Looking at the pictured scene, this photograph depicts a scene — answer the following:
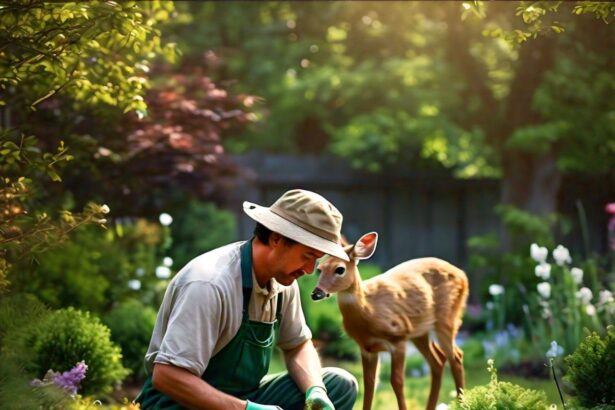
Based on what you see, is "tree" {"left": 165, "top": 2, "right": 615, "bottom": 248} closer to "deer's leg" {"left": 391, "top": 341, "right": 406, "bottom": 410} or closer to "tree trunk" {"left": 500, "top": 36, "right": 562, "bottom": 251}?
"tree trunk" {"left": 500, "top": 36, "right": 562, "bottom": 251}

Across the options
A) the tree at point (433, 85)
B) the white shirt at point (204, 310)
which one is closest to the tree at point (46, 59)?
the white shirt at point (204, 310)

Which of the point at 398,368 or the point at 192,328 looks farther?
the point at 398,368

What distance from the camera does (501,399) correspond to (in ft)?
12.5

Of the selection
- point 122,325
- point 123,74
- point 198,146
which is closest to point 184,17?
point 198,146

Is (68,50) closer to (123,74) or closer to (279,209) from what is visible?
(123,74)

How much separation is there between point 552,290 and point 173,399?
4.73 meters

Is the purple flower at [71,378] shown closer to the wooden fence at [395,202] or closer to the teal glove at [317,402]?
the teal glove at [317,402]

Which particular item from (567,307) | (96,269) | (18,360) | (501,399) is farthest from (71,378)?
(567,307)

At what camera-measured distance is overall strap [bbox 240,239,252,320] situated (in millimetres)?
4012

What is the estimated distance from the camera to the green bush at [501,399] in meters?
3.80

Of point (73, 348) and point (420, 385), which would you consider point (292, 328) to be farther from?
point (420, 385)

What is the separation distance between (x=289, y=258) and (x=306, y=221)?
17cm

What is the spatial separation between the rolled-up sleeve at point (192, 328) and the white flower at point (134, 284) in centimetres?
378

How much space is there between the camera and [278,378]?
175 inches
